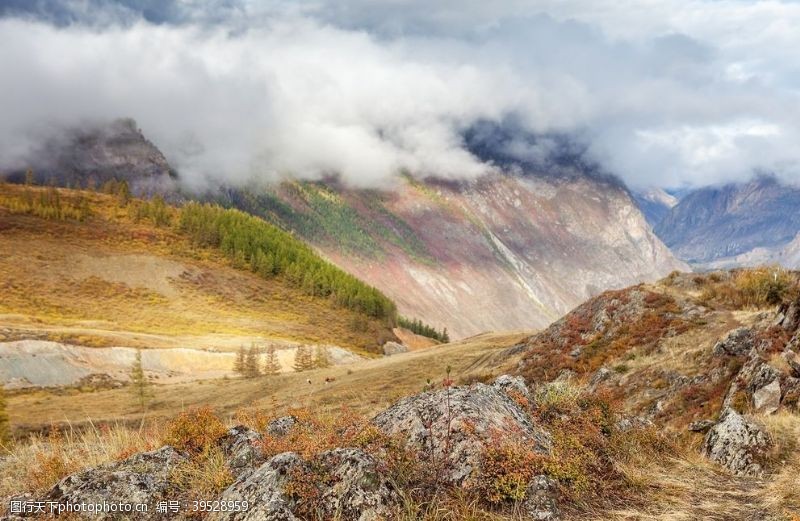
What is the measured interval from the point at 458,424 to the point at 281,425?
3.96 meters

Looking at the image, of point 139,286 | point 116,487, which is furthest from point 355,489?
point 139,286

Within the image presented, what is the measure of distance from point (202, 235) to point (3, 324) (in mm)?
82771

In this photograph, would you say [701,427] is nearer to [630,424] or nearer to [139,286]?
[630,424]

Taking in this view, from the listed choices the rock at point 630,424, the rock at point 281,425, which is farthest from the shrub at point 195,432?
the rock at point 630,424

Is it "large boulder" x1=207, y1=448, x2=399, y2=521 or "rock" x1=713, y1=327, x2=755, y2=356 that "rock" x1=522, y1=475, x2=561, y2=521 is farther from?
"rock" x1=713, y1=327, x2=755, y2=356

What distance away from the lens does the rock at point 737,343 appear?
768 inches

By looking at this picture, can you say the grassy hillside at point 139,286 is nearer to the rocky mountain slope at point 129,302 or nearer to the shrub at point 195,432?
the rocky mountain slope at point 129,302

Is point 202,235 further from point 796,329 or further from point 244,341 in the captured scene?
point 796,329

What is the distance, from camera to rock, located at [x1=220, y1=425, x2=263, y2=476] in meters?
8.12

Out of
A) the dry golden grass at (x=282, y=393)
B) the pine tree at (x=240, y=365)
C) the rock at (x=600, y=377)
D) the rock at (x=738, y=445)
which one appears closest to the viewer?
the rock at (x=738, y=445)

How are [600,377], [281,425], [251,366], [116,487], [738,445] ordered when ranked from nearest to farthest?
[116,487], [281,425], [738,445], [600,377], [251,366]

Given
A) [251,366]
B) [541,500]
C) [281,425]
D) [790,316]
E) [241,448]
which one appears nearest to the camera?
[541,500]

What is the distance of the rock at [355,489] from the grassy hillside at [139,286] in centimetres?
8781

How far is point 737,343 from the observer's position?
1995 cm
